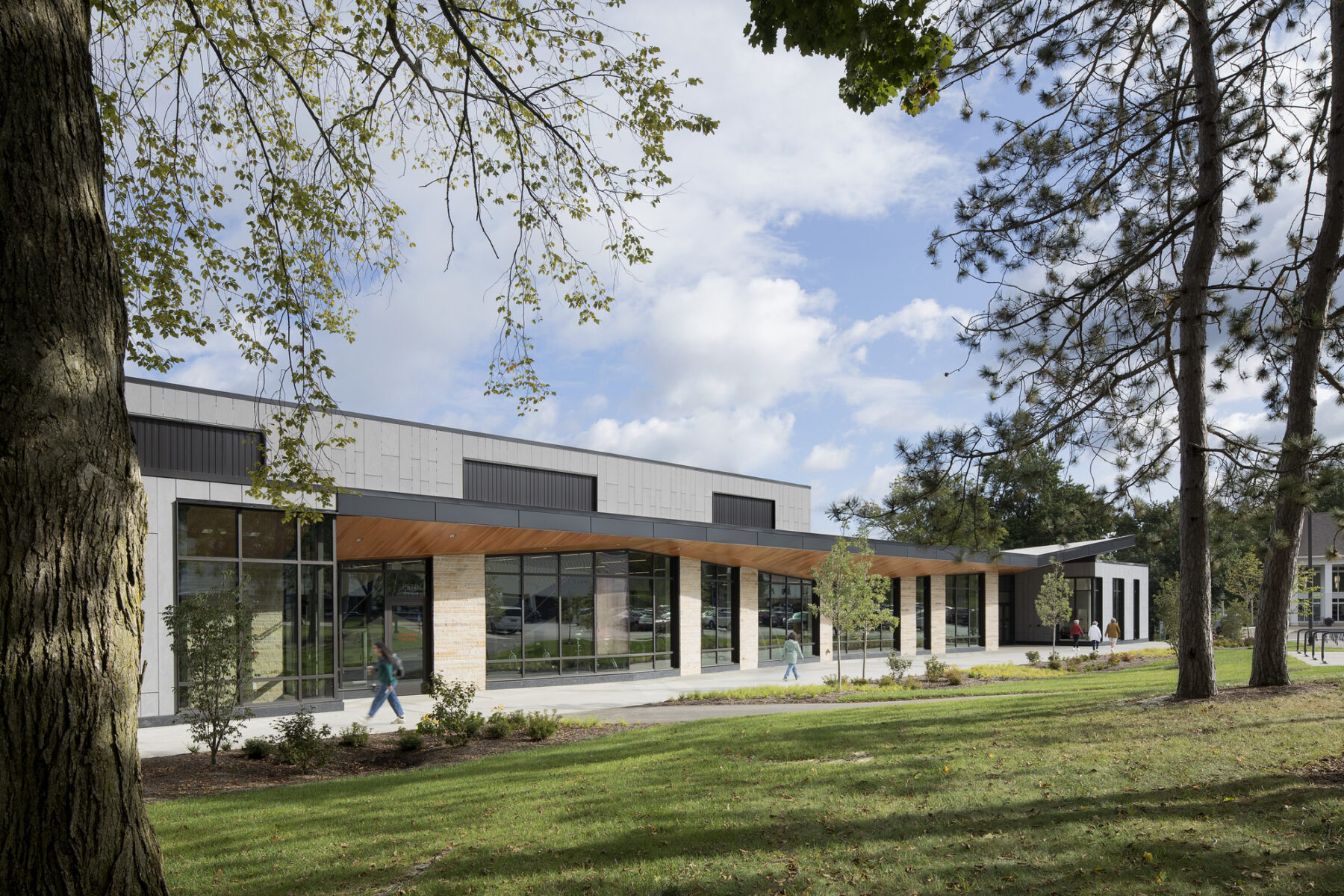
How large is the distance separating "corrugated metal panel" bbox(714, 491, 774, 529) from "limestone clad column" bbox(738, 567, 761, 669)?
5.25m

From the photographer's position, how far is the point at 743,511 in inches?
1442

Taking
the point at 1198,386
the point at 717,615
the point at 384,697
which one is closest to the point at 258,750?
the point at 384,697

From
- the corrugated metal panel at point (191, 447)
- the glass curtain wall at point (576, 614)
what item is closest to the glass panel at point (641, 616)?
the glass curtain wall at point (576, 614)

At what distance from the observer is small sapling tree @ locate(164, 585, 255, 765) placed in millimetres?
11289

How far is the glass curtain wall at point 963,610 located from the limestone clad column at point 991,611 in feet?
1.24

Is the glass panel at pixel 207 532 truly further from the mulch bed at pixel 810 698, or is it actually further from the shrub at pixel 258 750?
the mulch bed at pixel 810 698

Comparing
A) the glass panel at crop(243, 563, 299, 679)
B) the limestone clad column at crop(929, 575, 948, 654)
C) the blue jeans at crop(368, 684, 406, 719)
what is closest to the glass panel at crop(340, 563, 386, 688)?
the glass panel at crop(243, 563, 299, 679)

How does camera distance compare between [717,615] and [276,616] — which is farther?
[717,615]

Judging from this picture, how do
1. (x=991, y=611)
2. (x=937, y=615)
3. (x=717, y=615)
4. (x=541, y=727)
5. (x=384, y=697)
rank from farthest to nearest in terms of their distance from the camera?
(x=991, y=611) → (x=937, y=615) → (x=717, y=615) → (x=384, y=697) → (x=541, y=727)

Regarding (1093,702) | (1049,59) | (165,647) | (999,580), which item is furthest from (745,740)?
(999,580)

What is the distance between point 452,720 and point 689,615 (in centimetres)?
1531

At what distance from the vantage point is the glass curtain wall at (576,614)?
74.6 ft

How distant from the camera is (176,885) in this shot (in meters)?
5.88

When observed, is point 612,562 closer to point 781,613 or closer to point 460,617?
point 460,617
